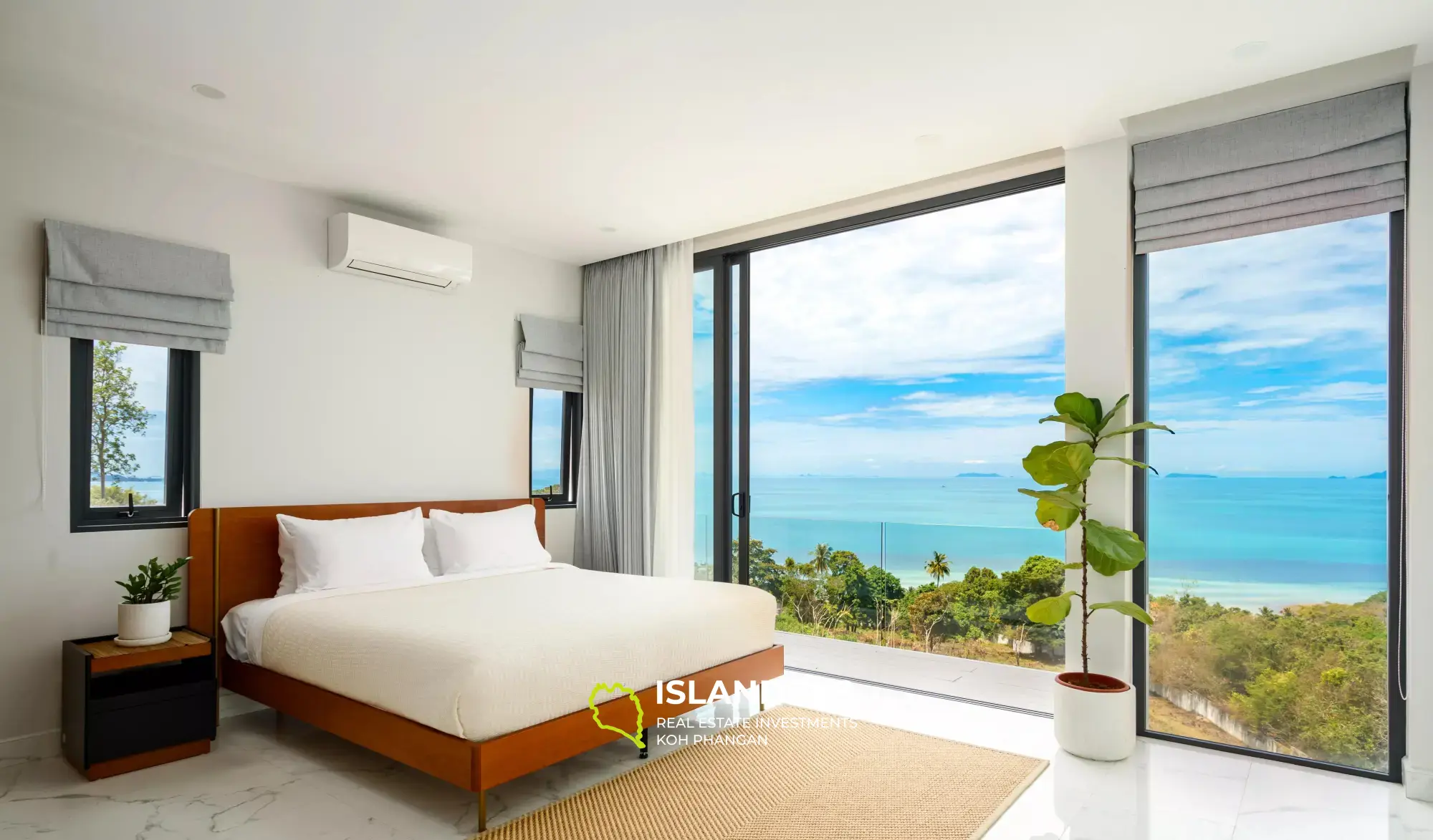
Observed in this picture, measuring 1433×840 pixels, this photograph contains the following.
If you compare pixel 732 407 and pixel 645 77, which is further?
pixel 732 407

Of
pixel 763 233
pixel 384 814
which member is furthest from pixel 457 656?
pixel 763 233

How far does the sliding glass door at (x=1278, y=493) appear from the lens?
3055mm

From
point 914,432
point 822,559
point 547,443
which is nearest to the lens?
point 547,443

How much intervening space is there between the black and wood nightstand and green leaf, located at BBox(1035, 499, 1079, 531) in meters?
3.39

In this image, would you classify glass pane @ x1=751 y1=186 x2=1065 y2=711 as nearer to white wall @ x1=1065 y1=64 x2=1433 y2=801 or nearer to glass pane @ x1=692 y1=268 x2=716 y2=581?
glass pane @ x1=692 y1=268 x2=716 y2=581

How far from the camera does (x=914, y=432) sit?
22.5ft

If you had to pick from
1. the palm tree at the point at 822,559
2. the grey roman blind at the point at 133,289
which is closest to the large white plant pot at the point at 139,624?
the grey roman blind at the point at 133,289

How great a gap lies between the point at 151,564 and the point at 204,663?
47 centimetres

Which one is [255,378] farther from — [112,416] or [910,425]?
[910,425]

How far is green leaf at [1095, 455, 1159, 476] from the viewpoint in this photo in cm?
316

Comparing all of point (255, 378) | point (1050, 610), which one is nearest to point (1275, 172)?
point (1050, 610)

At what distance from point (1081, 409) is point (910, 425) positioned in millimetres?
3527

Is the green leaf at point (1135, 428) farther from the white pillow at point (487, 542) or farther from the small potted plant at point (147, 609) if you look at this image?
the small potted plant at point (147, 609)

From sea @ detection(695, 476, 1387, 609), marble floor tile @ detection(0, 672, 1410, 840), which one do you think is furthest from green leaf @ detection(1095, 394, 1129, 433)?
marble floor tile @ detection(0, 672, 1410, 840)
